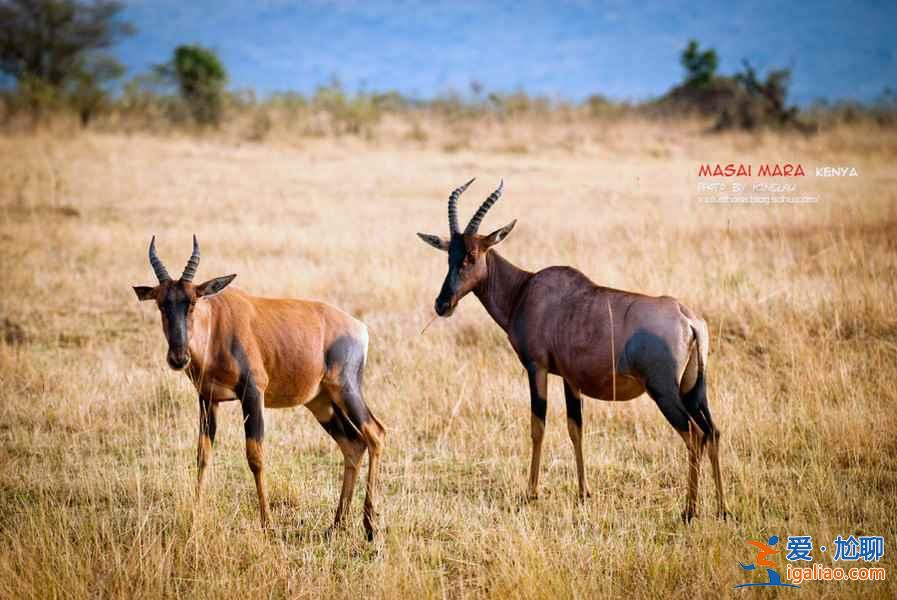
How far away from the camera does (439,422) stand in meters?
8.65

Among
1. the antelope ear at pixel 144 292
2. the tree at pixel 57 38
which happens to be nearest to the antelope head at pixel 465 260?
the antelope ear at pixel 144 292

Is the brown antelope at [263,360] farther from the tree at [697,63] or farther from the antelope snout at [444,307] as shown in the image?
the tree at [697,63]

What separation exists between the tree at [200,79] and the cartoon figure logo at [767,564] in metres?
34.9

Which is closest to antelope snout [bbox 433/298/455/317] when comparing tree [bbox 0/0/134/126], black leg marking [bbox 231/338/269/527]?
black leg marking [bbox 231/338/269/527]

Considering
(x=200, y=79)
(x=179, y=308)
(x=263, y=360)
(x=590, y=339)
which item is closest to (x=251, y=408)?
(x=263, y=360)

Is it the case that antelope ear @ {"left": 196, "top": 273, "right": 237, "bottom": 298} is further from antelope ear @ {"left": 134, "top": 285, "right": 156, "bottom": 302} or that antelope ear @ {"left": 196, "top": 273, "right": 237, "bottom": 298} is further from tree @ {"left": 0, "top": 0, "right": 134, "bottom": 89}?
tree @ {"left": 0, "top": 0, "right": 134, "bottom": 89}

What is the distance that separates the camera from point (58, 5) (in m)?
47.2

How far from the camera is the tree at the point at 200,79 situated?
3812cm

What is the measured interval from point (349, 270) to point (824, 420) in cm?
799

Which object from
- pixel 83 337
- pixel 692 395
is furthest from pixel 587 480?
pixel 83 337

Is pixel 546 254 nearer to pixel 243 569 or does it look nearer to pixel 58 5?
pixel 243 569

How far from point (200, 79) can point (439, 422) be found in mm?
38173

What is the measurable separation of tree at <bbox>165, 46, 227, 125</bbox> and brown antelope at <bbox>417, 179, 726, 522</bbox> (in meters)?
32.2

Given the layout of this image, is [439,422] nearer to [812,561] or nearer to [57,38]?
[812,561]
